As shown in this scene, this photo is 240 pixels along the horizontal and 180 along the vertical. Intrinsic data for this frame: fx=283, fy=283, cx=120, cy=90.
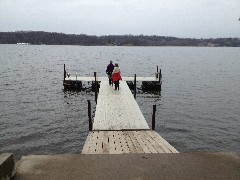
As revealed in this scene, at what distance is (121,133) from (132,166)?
5716mm

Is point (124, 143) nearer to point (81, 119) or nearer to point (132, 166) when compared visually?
point (132, 166)

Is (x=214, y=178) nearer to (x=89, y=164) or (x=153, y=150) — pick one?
(x=89, y=164)

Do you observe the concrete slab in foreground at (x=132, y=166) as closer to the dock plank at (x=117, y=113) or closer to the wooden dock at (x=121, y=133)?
the wooden dock at (x=121, y=133)

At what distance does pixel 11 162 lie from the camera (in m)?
4.59

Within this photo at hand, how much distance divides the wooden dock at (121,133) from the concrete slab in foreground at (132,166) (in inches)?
124

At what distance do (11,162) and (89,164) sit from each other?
4.51 ft

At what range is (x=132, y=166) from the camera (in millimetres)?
5199

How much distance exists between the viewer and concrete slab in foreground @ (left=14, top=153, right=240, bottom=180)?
4848mm

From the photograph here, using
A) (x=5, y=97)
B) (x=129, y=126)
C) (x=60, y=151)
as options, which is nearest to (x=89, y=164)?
(x=129, y=126)

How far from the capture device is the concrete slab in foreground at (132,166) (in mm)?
4848

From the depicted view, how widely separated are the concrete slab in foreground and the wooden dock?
314 centimetres

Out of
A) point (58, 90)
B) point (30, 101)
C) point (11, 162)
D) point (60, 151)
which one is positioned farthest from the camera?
point (58, 90)

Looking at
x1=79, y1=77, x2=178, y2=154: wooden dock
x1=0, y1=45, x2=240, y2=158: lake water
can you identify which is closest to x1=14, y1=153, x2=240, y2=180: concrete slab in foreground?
x1=79, y1=77, x2=178, y2=154: wooden dock

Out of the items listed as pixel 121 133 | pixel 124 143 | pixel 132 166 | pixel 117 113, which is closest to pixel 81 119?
pixel 117 113
